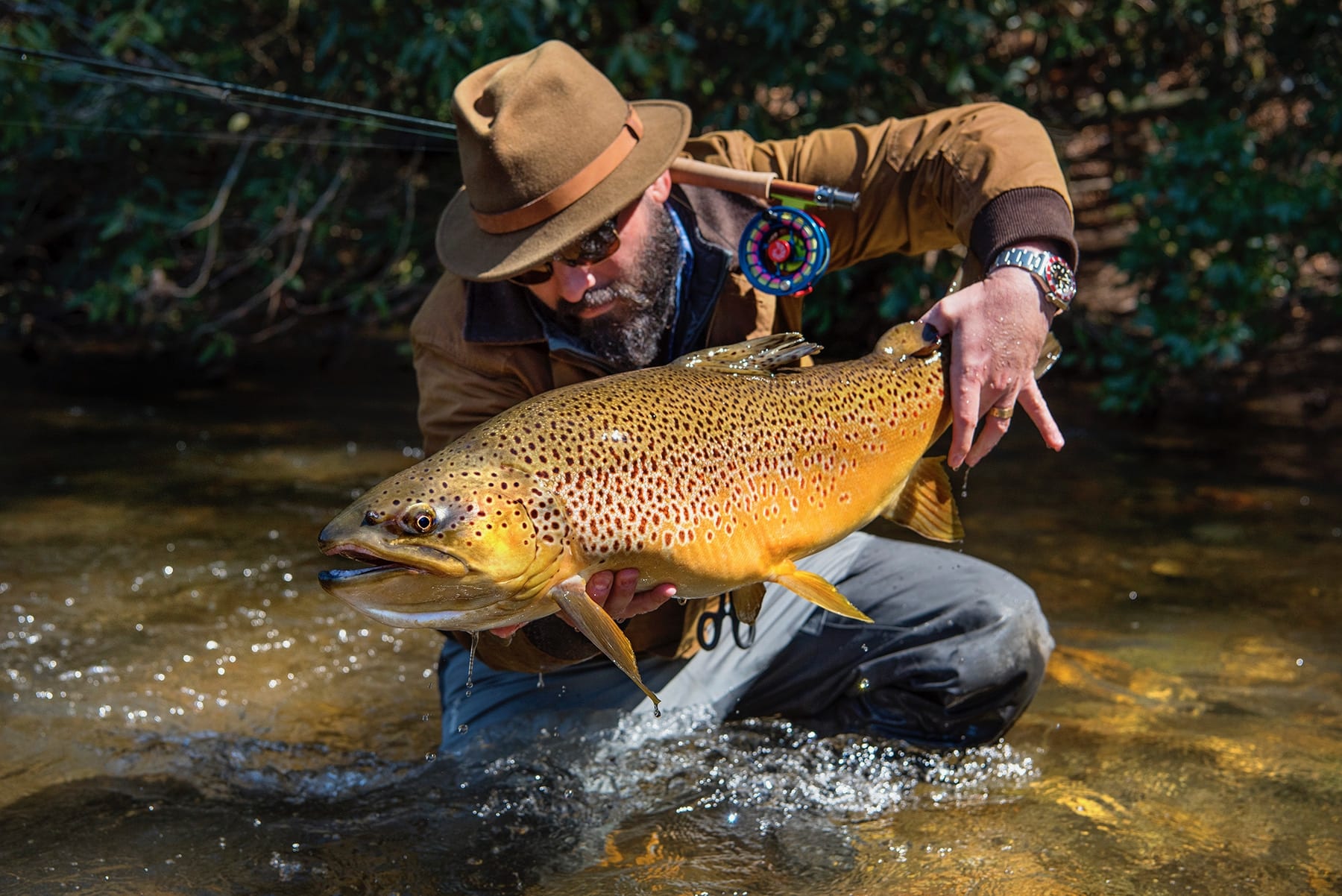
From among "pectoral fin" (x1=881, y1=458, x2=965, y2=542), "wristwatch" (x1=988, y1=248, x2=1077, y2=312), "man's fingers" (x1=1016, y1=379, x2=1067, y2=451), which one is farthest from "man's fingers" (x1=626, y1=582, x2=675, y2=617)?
"wristwatch" (x1=988, y1=248, x2=1077, y2=312)

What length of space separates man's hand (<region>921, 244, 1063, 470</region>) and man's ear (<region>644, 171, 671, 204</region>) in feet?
2.40

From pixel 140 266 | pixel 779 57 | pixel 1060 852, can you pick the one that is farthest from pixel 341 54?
pixel 1060 852

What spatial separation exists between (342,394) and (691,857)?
6534mm

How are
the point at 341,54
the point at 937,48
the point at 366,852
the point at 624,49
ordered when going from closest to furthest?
the point at 366,852 → the point at 624,49 → the point at 937,48 → the point at 341,54

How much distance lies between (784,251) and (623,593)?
1028mm

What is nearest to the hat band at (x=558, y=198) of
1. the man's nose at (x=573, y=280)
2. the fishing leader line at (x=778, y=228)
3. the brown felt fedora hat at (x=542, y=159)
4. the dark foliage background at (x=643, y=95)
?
the brown felt fedora hat at (x=542, y=159)

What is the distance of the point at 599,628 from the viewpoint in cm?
212

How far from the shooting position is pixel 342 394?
8.72 meters

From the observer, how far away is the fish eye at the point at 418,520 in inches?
80.7

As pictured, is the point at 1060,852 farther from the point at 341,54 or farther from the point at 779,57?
the point at 341,54

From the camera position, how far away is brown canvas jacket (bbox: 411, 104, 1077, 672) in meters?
2.93

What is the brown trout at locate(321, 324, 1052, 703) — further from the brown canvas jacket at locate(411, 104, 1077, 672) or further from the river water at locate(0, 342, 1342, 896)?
the river water at locate(0, 342, 1342, 896)

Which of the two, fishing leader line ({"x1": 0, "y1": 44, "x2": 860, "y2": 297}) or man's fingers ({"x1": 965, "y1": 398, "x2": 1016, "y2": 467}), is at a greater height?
fishing leader line ({"x1": 0, "y1": 44, "x2": 860, "y2": 297})

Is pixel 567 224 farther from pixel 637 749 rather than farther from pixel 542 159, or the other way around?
pixel 637 749
